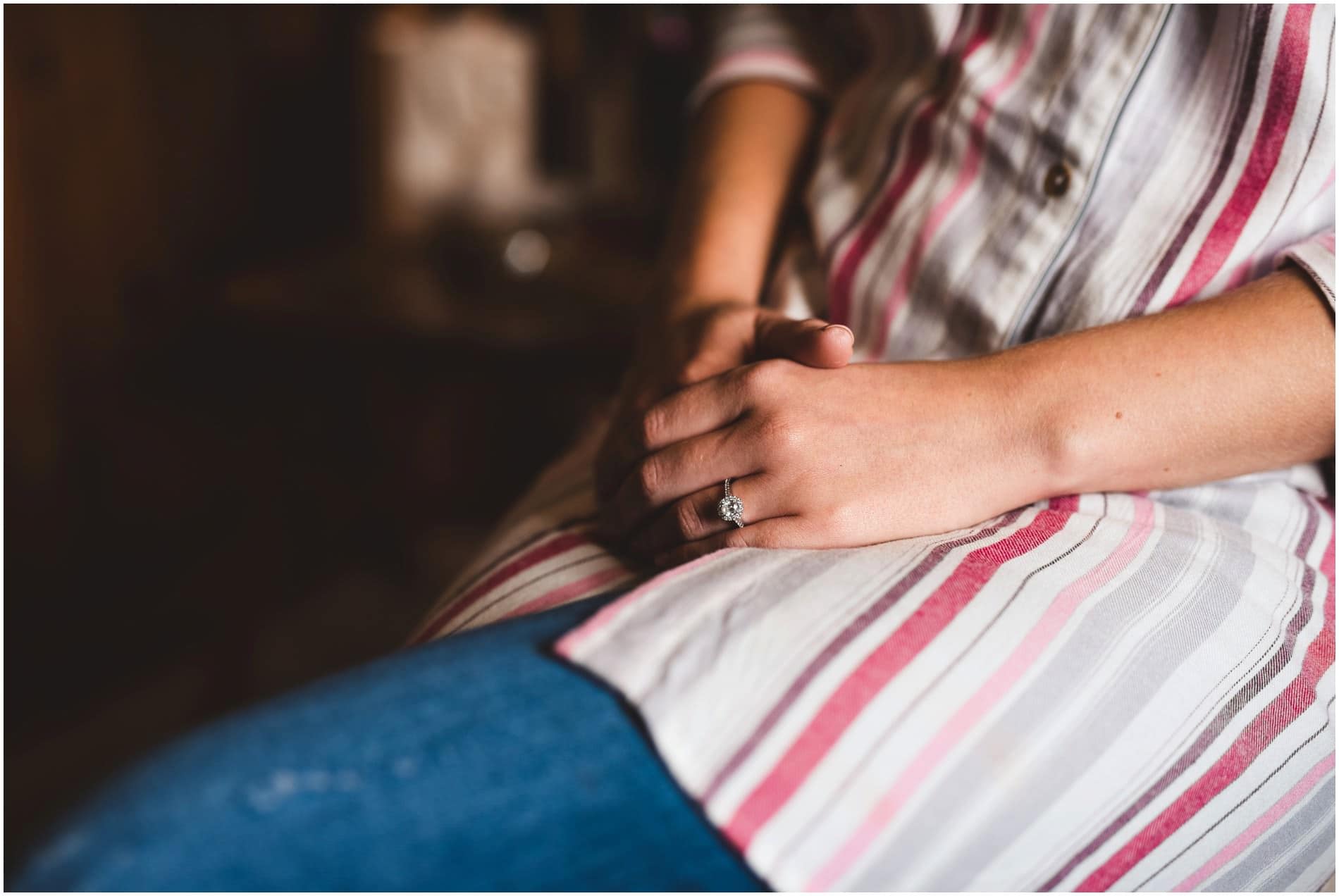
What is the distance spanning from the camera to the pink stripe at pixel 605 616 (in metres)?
0.35

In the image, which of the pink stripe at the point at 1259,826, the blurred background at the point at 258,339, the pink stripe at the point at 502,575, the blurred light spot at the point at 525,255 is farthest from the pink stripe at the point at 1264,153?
the blurred light spot at the point at 525,255

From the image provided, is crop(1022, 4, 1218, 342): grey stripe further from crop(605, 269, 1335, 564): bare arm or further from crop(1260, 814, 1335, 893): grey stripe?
crop(1260, 814, 1335, 893): grey stripe

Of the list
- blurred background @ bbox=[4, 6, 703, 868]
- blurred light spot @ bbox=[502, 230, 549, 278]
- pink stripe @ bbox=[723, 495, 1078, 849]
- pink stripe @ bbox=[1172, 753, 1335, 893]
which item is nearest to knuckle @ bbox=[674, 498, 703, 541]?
pink stripe @ bbox=[723, 495, 1078, 849]

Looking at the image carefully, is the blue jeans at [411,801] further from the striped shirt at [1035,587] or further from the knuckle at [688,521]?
the knuckle at [688,521]

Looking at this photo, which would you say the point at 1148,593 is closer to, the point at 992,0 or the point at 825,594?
the point at 825,594

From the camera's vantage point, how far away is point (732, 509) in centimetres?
45

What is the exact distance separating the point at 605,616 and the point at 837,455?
135 mm

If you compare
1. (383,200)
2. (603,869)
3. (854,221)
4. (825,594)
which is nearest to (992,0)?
(854,221)

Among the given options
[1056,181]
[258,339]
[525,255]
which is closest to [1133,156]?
[1056,181]

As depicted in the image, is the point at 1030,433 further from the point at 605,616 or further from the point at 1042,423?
the point at 605,616

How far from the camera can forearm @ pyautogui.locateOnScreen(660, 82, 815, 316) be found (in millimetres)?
651

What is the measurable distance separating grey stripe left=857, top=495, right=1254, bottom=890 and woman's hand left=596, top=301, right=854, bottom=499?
0.16 m

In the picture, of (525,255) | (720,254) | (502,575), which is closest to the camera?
(502,575)

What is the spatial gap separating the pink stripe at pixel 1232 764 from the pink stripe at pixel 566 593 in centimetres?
24
